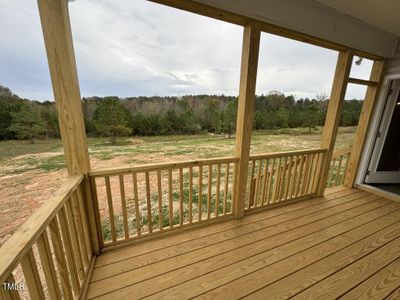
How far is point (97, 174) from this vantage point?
153cm

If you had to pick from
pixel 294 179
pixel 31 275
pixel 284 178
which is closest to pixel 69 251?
pixel 31 275

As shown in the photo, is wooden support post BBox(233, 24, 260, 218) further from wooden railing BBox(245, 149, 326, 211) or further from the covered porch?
wooden railing BBox(245, 149, 326, 211)

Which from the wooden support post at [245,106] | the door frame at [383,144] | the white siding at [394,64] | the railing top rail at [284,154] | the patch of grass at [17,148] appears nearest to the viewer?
the patch of grass at [17,148]

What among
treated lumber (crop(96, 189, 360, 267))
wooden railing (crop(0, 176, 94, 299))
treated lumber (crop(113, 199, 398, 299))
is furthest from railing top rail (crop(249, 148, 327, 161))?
wooden railing (crop(0, 176, 94, 299))

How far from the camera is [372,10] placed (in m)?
2.00

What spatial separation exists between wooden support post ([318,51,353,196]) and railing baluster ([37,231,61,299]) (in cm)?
323

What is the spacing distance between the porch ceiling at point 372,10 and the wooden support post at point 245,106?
36.3 inches

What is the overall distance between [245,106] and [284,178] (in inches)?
51.9

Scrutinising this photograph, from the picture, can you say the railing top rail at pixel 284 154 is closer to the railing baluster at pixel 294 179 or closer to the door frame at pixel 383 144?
the railing baluster at pixel 294 179

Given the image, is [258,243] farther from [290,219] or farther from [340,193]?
[340,193]

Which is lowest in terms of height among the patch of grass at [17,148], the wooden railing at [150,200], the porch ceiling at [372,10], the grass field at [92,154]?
the wooden railing at [150,200]

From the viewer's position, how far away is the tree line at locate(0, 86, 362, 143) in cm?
82

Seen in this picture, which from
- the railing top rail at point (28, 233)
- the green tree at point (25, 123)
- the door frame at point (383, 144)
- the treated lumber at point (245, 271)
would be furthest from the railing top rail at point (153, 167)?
the door frame at point (383, 144)

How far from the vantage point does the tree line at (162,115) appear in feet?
2.70
